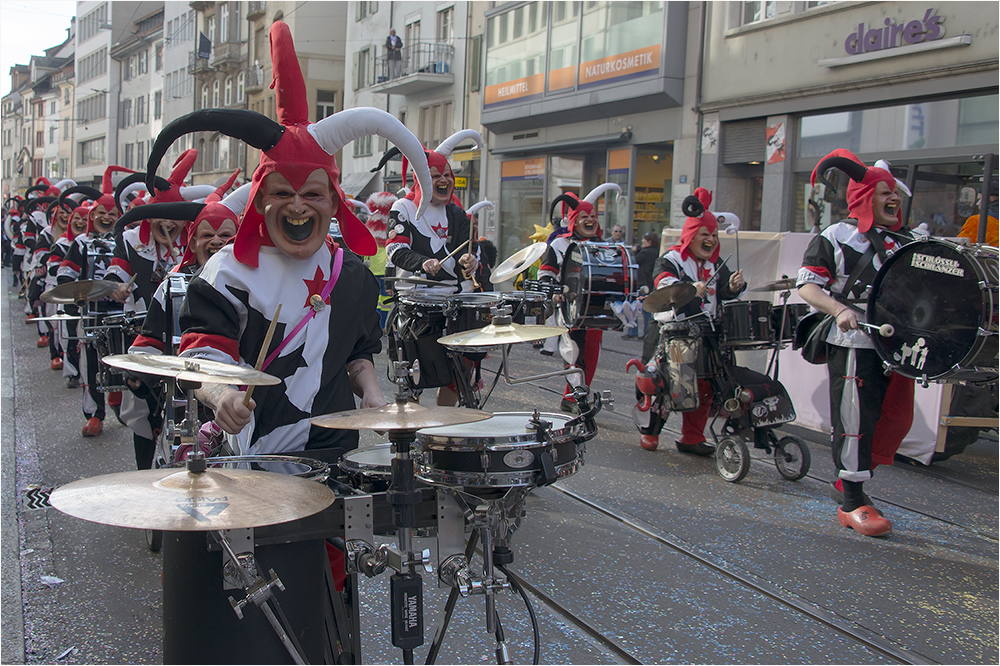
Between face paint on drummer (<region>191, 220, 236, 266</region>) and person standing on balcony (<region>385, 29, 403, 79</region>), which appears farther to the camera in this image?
person standing on balcony (<region>385, 29, 403, 79</region>)

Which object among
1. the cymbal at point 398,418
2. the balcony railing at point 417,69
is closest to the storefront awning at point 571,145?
the balcony railing at point 417,69

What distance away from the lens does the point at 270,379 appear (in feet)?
6.77

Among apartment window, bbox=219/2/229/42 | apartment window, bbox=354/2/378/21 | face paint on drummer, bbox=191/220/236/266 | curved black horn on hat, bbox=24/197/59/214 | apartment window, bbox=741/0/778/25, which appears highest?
apartment window, bbox=219/2/229/42

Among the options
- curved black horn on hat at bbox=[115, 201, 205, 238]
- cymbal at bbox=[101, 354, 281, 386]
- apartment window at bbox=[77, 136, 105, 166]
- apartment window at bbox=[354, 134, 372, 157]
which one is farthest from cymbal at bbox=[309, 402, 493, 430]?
apartment window at bbox=[77, 136, 105, 166]

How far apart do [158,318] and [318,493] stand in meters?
2.54

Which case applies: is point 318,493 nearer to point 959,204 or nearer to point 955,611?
point 955,611

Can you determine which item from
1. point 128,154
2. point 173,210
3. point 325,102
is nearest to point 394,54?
point 325,102

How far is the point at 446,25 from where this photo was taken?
26.1 meters

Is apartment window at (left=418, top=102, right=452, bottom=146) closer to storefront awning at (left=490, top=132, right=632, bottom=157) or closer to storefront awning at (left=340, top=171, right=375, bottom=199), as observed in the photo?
storefront awning at (left=340, top=171, right=375, bottom=199)

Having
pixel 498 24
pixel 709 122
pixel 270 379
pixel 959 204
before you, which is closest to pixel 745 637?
pixel 270 379

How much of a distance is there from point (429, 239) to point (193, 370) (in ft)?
16.5

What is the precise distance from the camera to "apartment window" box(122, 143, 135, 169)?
58606mm

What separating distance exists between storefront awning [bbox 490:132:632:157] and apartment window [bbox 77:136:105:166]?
166ft

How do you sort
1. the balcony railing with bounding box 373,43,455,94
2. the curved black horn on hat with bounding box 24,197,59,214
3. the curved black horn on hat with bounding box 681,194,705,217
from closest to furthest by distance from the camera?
the curved black horn on hat with bounding box 681,194,705,217, the curved black horn on hat with bounding box 24,197,59,214, the balcony railing with bounding box 373,43,455,94
